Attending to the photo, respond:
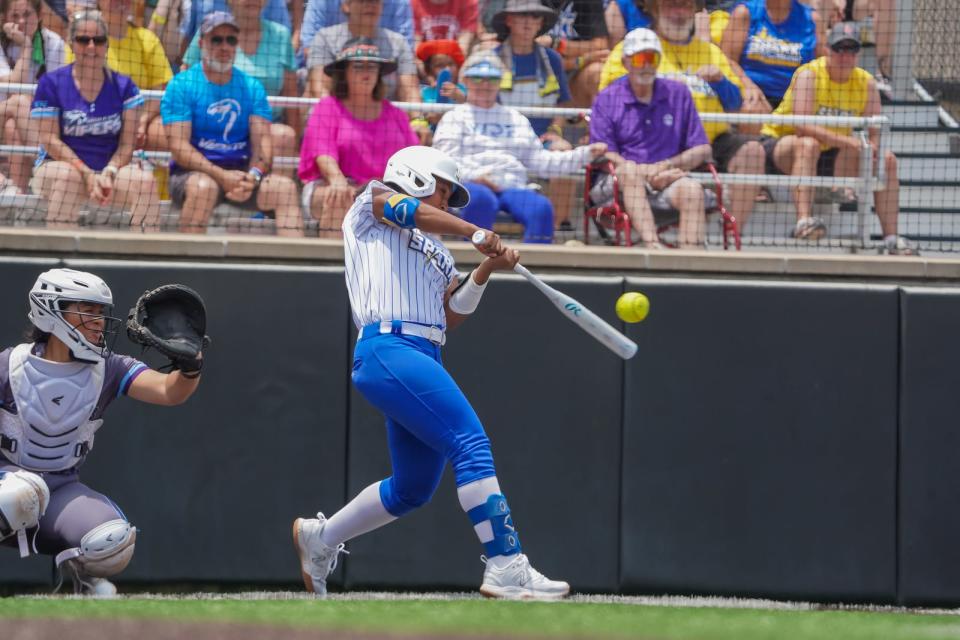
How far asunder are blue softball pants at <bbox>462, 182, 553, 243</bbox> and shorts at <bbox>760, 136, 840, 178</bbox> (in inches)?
56.1

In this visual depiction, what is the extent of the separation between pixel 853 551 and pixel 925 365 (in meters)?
0.98

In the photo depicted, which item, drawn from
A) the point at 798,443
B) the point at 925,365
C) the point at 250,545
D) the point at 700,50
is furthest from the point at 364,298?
the point at 700,50

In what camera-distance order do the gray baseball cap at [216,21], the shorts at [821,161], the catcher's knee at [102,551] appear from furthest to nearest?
the shorts at [821,161] → the gray baseball cap at [216,21] → the catcher's knee at [102,551]

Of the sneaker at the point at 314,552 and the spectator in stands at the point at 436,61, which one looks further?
the spectator in stands at the point at 436,61

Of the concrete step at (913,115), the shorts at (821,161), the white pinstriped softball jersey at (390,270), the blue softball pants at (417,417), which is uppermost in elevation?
the concrete step at (913,115)

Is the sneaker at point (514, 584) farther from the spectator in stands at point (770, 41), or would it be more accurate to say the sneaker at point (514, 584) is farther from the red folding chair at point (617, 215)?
the spectator in stands at point (770, 41)

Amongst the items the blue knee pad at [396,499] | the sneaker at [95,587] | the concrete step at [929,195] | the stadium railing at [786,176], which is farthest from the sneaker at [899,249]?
the sneaker at [95,587]

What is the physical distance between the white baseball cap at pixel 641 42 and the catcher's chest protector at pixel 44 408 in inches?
146

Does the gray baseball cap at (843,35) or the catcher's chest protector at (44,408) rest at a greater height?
the gray baseball cap at (843,35)

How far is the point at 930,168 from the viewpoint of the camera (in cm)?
835

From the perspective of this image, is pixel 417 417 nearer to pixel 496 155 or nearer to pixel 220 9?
pixel 496 155

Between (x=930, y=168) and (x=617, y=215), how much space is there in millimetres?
2460

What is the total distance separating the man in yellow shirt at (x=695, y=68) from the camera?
25.4ft

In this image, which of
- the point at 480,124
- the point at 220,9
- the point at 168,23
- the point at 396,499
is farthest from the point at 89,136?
the point at 396,499
